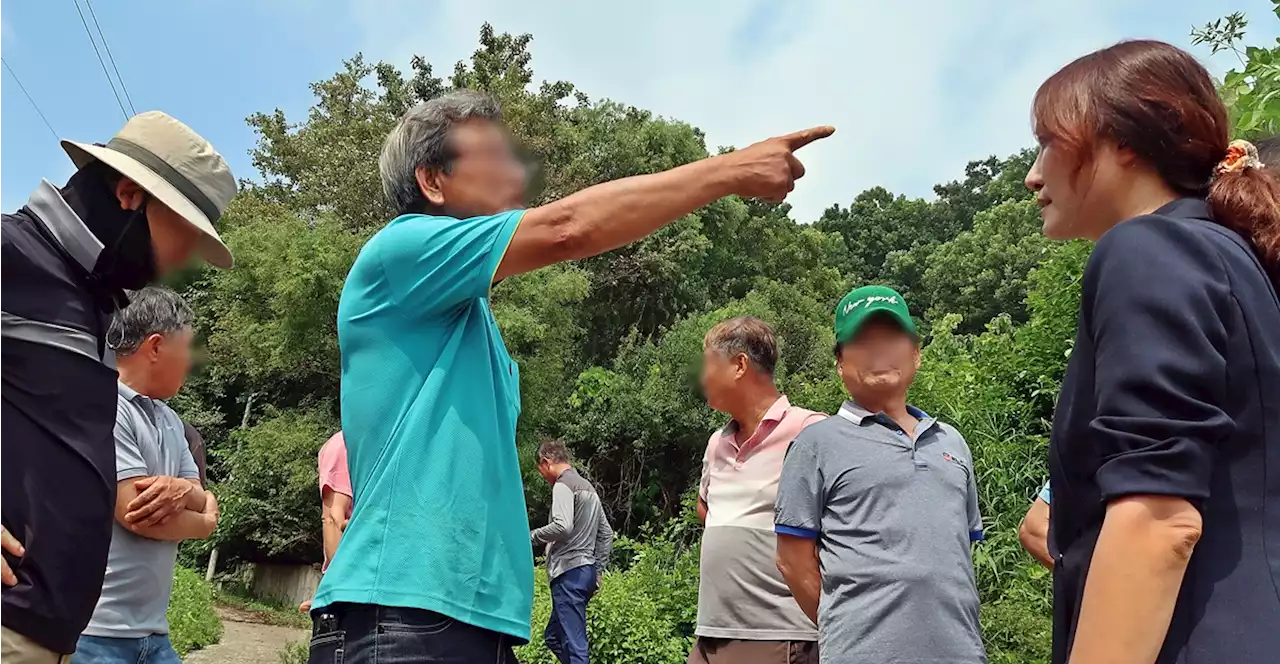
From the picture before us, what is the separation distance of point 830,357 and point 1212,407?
66.4 ft

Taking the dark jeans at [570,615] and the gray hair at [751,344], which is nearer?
the gray hair at [751,344]

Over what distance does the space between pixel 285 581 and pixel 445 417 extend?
58.8ft

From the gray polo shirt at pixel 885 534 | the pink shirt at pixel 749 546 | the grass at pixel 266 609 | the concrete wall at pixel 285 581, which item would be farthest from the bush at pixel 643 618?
the concrete wall at pixel 285 581

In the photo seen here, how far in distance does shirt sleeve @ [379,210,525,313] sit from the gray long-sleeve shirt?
6.08 meters

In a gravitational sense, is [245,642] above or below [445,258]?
below

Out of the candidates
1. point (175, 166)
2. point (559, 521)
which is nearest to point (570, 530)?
point (559, 521)

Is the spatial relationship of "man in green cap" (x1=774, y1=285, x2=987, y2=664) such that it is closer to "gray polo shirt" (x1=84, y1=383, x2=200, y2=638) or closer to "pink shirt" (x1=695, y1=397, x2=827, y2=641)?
"pink shirt" (x1=695, y1=397, x2=827, y2=641)

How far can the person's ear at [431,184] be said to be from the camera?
220 cm

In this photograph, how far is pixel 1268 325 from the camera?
4.46 ft

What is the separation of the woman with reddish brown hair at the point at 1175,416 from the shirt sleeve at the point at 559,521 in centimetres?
667

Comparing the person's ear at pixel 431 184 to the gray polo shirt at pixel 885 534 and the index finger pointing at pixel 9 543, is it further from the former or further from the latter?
the gray polo shirt at pixel 885 534

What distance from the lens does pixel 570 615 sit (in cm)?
784

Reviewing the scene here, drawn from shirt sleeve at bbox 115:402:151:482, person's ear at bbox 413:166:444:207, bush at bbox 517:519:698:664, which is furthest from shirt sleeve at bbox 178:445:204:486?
bush at bbox 517:519:698:664

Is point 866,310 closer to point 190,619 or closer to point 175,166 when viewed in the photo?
point 175,166
